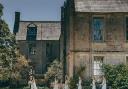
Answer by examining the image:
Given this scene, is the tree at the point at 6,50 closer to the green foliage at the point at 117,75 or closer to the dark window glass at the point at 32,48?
the green foliage at the point at 117,75

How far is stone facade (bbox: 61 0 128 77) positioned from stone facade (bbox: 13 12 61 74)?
105 feet

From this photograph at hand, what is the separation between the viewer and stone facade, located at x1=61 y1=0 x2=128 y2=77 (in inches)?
1502

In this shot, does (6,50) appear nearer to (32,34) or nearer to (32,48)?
(32,48)

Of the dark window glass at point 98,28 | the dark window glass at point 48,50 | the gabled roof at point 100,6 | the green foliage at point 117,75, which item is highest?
the gabled roof at point 100,6

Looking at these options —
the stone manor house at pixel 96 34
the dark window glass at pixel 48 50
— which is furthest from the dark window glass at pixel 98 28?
the dark window glass at pixel 48 50

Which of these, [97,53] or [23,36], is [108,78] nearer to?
[97,53]

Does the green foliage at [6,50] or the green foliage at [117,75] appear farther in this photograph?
the green foliage at [6,50]

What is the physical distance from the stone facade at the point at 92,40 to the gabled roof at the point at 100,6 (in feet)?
0.41

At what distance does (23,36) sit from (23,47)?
5.95 ft

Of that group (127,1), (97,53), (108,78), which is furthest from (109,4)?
(108,78)

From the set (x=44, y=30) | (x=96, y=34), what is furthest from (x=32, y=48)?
(x=96, y=34)

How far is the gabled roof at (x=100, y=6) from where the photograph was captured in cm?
3831

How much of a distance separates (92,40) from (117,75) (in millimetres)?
4349

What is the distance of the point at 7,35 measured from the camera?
151 ft
